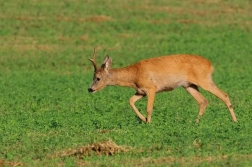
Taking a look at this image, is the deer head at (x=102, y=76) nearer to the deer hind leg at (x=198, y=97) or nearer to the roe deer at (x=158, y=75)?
the roe deer at (x=158, y=75)

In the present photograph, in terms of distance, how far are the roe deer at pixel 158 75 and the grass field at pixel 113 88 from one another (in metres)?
0.56

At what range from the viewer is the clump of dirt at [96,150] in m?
12.6

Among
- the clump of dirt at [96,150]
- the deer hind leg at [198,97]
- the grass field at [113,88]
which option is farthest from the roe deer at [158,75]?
the clump of dirt at [96,150]

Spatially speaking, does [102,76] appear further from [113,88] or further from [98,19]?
[98,19]

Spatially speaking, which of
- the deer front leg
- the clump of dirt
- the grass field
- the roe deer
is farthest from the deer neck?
the clump of dirt

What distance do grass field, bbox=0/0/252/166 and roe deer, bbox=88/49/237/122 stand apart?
22.1 inches

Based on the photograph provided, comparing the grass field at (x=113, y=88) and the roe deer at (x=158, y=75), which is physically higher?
the roe deer at (x=158, y=75)

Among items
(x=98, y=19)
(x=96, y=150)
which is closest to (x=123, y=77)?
(x=96, y=150)

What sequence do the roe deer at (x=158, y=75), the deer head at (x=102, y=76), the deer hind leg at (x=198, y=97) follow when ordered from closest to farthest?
the roe deer at (x=158, y=75), the deer head at (x=102, y=76), the deer hind leg at (x=198, y=97)

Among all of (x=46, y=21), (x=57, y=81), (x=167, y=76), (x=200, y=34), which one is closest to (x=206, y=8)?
(x=200, y=34)

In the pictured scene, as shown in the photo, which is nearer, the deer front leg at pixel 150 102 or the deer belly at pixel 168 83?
the deer front leg at pixel 150 102

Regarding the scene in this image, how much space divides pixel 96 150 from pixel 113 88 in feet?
34.1

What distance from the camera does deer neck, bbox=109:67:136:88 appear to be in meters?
16.7

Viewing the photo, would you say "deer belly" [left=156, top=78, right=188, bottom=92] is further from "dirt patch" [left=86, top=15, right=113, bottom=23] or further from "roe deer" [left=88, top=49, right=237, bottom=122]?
"dirt patch" [left=86, top=15, right=113, bottom=23]
